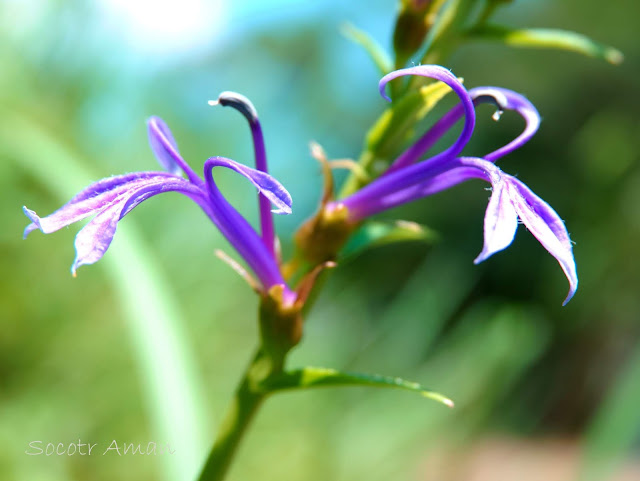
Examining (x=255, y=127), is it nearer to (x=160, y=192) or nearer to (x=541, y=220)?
(x=160, y=192)

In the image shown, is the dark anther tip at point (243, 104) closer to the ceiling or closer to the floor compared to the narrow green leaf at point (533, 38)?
closer to the floor

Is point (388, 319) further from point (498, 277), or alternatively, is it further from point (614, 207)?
point (498, 277)

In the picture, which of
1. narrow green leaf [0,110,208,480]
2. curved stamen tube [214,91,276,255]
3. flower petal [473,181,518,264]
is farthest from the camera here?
narrow green leaf [0,110,208,480]

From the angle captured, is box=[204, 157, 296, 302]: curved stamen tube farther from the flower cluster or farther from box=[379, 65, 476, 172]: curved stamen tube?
box=[379, 65, 476, 172]: curved stamen tube

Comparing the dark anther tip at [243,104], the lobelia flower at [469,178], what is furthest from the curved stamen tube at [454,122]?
the dark anther tip at [243,104]

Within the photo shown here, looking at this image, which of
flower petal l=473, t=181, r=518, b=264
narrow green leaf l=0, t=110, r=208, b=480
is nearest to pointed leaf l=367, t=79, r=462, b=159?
flower petal l=473, t=181, r=518, b=264

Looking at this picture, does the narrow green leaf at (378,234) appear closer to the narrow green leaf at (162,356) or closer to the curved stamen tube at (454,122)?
the curved stamen tube at (454,122)
